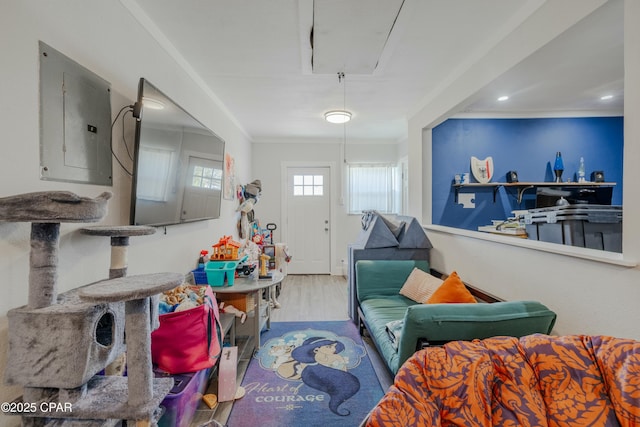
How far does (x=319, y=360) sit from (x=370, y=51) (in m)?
2.42

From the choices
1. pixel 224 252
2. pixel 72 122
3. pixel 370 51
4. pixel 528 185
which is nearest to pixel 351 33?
pixel 370 51

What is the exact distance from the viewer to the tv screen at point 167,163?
1.42m

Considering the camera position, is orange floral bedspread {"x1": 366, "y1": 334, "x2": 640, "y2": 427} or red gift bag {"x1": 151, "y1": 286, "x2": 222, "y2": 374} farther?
red gift bag {"x1": 151, "y1": 286, "x2": 222, "y2": 374}

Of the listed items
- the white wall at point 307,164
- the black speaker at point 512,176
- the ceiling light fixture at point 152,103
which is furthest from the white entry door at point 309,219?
the ceiling light fixture at point 152,103

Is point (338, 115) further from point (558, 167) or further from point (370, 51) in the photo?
point (558, 167)

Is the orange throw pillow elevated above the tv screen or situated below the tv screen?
below

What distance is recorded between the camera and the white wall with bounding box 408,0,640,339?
1.10 m

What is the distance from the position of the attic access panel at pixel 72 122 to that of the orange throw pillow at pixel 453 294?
2110 millimetres

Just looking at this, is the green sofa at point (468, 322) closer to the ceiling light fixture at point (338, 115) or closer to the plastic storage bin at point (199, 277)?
the plastic storage bin at point (199, 277)

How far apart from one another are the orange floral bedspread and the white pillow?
131 centimetres

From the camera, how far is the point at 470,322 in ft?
4.16

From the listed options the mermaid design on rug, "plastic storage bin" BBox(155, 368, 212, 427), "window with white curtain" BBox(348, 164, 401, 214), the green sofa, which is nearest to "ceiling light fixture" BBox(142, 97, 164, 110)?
"plastic storage bin" BBox(155, 368, 212, 427)

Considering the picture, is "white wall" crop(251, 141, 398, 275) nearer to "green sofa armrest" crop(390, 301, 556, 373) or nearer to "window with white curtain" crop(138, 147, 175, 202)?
"window with white curtain" crop(138, 147, 175, 202)

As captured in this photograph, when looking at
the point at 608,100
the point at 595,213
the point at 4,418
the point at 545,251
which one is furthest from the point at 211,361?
the point at 608,100
